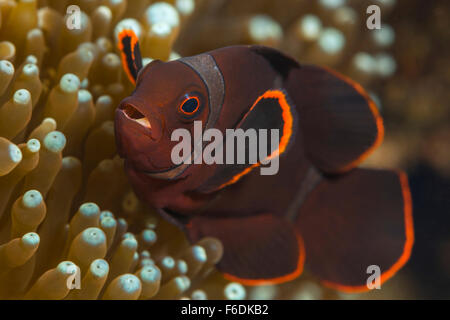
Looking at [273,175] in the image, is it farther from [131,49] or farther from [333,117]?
[131,49]

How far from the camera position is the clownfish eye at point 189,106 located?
851 mm

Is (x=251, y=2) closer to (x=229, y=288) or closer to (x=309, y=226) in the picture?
(x=309, y=226)

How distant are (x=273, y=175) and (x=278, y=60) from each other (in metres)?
0.29

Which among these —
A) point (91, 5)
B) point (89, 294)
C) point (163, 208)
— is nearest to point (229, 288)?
point (163, 208)

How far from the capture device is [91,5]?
116 cm

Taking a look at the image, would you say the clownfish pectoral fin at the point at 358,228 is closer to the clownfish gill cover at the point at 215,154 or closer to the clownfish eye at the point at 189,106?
the clownfish gill cover at the point at 215,154

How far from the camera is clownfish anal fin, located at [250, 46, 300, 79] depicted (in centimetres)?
99

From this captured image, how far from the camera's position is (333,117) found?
1.18 metres

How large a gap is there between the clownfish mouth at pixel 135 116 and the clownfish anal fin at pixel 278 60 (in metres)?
0.28

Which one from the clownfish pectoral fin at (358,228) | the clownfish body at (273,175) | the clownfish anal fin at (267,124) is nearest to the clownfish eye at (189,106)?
the clownfish body at (273,175)
